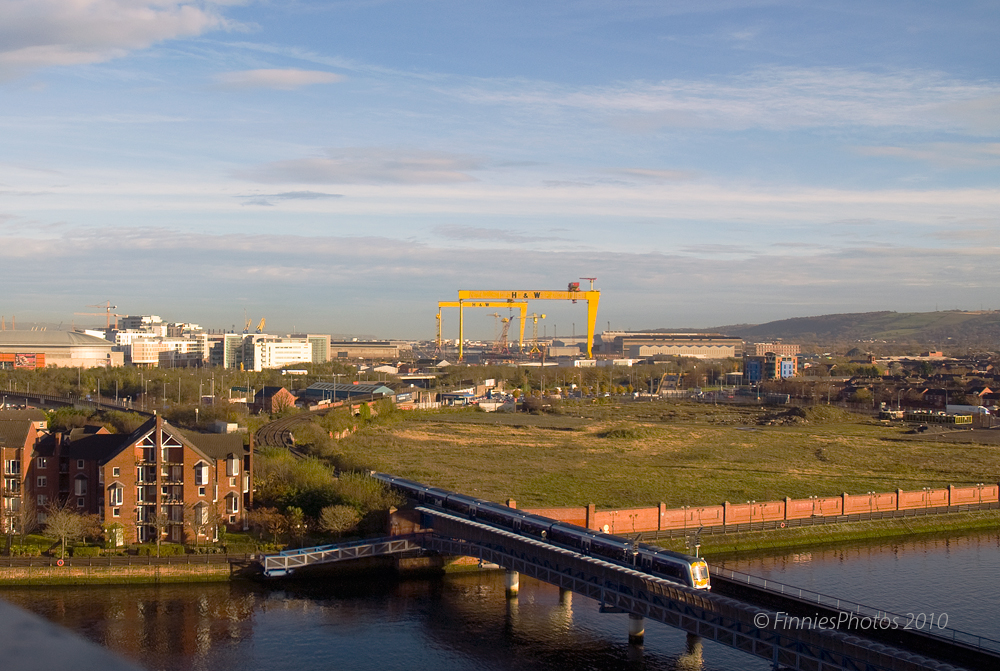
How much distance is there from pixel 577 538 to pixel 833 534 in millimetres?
7593

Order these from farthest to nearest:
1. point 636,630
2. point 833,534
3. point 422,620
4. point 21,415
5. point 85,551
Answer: point 833,534 < point 21,415 < point 85,551 < point 422,620 < point 636,630

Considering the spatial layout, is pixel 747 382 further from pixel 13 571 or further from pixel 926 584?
pixel 13 571

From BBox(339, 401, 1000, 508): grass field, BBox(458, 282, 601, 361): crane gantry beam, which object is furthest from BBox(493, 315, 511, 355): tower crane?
Answer: BBox(339, 401, 1000, 508): grass field

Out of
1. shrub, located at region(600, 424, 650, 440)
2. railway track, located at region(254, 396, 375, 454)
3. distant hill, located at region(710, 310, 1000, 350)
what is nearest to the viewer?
railway track, located at region(254, 396, 375, 454)

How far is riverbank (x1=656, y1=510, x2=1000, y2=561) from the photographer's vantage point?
17.2m

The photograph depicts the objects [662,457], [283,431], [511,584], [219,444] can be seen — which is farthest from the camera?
[283,431]

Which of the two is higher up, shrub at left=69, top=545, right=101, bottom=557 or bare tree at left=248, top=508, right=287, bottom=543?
bare tree at left=248, top=508, right=287, bottom=543

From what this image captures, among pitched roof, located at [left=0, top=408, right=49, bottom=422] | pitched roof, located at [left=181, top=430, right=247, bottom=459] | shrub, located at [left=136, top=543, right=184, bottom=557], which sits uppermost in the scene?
pitched roof, located at [left=0, top=408, right=49, bottom=422]

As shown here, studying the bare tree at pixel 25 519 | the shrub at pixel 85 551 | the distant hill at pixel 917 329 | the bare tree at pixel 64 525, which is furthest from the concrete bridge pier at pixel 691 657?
the distant hill at pixel 917 329

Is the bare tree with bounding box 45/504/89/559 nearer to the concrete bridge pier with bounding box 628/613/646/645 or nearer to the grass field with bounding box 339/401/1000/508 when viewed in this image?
the grass field with bounding box 339/401/1000/508

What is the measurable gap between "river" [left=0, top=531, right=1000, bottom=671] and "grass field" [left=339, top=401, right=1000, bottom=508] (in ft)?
16.4

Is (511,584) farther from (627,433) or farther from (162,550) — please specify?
(627,433)

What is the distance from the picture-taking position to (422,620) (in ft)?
43.0

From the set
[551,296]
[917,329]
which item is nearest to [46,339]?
[551,296]
